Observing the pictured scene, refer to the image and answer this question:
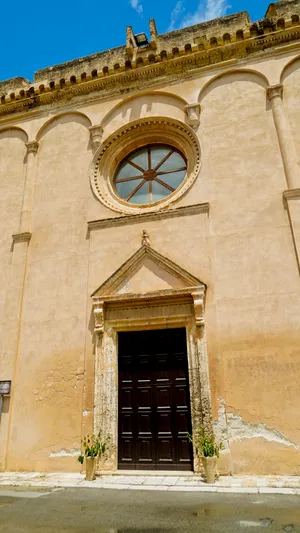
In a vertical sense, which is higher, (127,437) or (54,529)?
(127,437)

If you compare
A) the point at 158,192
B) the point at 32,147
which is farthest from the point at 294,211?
the point at 32,147

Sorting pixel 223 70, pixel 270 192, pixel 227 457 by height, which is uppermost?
pixel 223 70

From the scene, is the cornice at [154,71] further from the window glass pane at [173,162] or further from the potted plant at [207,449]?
the potted plant at [207,449]

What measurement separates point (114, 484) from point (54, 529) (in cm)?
221

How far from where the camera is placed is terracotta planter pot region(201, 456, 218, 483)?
5672 mm

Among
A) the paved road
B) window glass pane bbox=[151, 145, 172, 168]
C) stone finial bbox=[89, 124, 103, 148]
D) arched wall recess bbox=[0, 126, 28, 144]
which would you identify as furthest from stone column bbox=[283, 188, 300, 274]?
arched wall recess bbox=[0, 126, 28, 144]

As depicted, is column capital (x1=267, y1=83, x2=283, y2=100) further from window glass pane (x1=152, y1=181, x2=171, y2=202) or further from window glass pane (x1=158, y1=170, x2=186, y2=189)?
window glass pane (x1=152, y1=181, x2=171, y2=202)

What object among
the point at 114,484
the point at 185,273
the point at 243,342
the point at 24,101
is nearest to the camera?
the point at 114,484

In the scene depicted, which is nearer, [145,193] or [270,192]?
[270,192]

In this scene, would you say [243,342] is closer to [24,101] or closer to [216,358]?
[216,358]

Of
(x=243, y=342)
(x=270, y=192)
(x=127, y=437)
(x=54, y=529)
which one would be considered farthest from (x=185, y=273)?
(x=54, y=529)

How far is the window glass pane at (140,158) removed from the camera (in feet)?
29.4

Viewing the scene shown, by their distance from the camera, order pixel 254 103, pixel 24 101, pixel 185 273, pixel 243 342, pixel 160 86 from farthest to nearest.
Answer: pixel 24 101 < pixel 160 86 < pixel 254 103 < pixel 185 273 < pixel 243 342

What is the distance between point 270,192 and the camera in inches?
289
